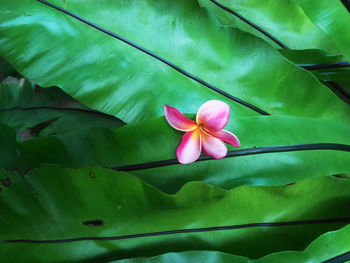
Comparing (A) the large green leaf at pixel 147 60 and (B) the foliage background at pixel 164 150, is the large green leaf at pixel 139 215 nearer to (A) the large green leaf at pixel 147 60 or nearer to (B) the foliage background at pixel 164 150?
(B) the foliage background at pixel 164 150

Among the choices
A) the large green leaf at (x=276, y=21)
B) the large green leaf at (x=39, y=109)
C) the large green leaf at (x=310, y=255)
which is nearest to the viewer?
the large green leaf at (x=310, y=255)

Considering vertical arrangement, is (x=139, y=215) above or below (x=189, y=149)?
below

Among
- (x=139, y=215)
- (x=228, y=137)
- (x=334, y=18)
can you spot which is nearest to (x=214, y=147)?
(x=228, y=137)

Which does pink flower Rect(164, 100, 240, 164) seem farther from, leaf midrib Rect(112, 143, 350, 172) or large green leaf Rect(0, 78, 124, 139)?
large green leaf Rect(0, 78, 124, 139)

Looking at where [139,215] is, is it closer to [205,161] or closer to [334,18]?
[205,161]

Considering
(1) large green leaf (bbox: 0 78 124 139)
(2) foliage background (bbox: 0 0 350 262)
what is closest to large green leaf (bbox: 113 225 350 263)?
(2) foliage background (bbox: 0 0 350 262)

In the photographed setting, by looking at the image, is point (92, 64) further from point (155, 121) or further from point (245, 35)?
point (245, 35)

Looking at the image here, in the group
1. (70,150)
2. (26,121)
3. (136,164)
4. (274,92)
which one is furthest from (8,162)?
(274,92)

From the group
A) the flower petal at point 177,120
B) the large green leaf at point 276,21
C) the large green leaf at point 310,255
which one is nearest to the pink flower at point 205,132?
the flower petal at point 177,120
